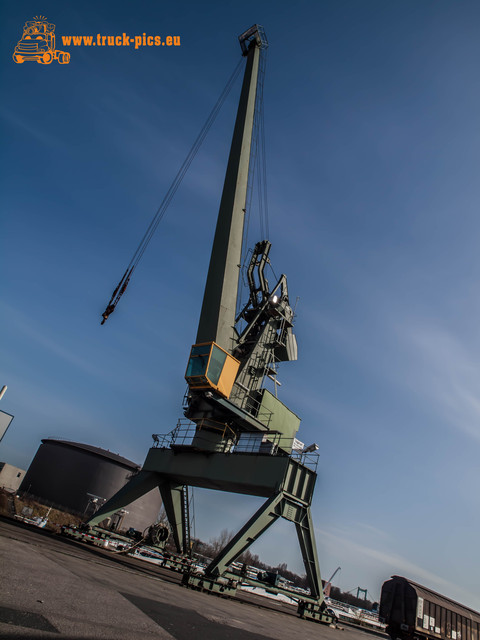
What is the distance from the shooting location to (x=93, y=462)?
46.3 meters

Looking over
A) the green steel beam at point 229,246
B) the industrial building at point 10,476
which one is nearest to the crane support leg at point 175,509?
the green steel beam at point 229,246

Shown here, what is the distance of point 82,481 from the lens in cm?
4491

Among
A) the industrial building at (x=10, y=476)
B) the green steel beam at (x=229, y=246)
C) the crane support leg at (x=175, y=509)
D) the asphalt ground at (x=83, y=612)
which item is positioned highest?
the green steel beam at (x=229, y=246)

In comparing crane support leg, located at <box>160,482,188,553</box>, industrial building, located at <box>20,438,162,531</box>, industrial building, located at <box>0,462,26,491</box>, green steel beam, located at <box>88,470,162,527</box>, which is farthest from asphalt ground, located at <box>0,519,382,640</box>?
industrial building, located at <box>0,462,26,491</box>

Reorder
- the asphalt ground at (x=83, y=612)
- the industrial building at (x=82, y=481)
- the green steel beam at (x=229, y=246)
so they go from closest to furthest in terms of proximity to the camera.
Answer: the asphalt ground at (x=83, y=612)
the green steel beam at (x=229, y=246)
the industrial building at (x=82, y=481)

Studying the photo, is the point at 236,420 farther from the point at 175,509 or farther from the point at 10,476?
the point at 10,476

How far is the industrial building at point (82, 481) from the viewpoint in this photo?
144 ft

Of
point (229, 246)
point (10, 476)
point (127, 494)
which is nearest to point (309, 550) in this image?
point (127, 494)

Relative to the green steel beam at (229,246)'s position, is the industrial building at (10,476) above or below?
below

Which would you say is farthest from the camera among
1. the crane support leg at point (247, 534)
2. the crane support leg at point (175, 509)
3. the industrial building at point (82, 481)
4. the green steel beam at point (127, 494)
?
the industrial building at point (82, 481)

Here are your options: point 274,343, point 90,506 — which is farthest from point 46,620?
point 90,506

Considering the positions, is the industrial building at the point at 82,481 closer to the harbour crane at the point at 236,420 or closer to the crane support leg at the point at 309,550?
the harbour crane at the point at 236,420

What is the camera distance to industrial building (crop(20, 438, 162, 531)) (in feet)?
144

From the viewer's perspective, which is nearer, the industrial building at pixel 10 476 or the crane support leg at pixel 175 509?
the crane support leg at pixel 175 509
